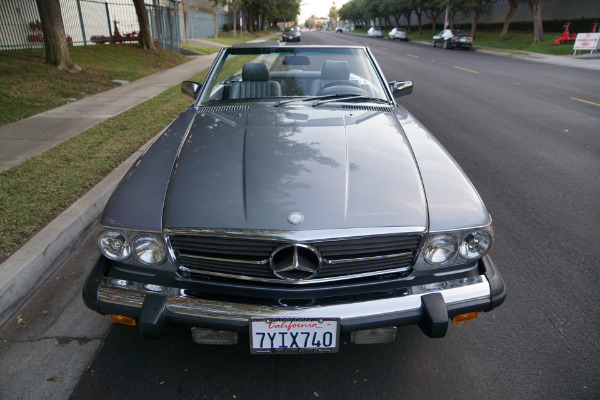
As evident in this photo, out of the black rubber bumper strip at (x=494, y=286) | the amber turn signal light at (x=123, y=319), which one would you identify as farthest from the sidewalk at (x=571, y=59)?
the amber turn signal light at (x=123, y=319)

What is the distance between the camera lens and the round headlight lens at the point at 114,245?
201 cm

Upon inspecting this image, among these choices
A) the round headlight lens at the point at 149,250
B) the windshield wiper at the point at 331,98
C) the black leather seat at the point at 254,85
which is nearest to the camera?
the round headlight lens at the point at 149,250

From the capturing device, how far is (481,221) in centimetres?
203

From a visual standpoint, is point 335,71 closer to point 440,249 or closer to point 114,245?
point 440,249

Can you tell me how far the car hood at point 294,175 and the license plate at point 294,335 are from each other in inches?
16.4

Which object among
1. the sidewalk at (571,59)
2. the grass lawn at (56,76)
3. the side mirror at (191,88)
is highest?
the side mirror at (191,88)

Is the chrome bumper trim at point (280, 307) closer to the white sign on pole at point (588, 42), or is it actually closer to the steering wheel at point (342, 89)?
the steering wheel at point (342, 89)

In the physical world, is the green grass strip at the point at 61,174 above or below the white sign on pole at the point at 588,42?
below

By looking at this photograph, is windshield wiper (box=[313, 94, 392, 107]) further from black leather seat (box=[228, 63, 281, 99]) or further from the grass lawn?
the grass lawn

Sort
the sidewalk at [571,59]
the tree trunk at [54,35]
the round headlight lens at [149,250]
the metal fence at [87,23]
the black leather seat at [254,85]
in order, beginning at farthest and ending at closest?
the sidewalk at [571,59] → the metal fence at [87,23] → the tree trunk at [54,35] → the black leather seat at [254,85] → the round headlight lens at [149,250]

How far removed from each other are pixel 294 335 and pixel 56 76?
11094mm

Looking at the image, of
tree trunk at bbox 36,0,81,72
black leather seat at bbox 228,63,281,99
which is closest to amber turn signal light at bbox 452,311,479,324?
black leather seat at bbox 228,63,281,99

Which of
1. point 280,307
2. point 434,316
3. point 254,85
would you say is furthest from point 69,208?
point 434,316

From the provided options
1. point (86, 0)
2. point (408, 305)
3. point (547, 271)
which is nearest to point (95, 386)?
point (408, 305)
